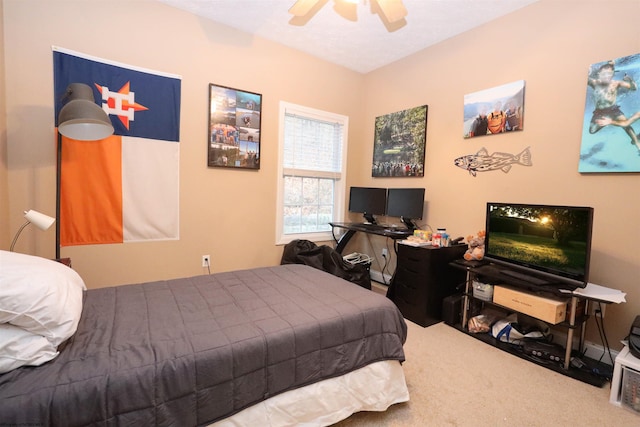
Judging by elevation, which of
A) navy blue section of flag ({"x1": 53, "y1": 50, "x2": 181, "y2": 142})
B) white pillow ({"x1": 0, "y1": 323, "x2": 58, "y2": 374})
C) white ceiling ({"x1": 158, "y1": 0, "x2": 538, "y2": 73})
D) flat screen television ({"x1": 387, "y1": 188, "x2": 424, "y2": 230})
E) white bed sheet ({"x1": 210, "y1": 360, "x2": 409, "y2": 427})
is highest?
white ceiling ({"x1": 158, "y1": 0, "x2": 538, "y2": 73})

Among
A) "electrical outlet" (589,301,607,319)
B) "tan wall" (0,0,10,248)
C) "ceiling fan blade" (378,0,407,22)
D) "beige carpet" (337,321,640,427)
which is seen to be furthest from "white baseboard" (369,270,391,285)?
"tan wall" (0,0,10,248)

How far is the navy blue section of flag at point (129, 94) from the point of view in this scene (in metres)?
2.39

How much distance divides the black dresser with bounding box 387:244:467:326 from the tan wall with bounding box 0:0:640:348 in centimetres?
49

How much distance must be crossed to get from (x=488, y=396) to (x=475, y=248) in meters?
1.32

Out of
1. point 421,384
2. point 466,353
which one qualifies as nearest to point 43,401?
point 421,384

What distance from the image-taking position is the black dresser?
278cm

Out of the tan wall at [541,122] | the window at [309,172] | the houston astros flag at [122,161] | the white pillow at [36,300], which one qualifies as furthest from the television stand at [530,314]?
the houston astros flag at [122,161]

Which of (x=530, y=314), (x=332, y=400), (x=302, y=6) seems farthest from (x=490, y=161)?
(x=332, y=400)

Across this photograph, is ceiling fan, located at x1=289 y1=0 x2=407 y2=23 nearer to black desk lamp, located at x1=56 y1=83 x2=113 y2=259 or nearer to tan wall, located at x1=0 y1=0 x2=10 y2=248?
black desk lamp, located at x1=56 y1=83 x2=113 y2=259

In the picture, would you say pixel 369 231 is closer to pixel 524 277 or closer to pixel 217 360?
pixel 524 277

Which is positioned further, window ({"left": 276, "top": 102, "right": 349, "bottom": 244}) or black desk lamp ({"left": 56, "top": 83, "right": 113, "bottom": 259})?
window ({"left": 276, "top": 102, "right": 349, "bottom": 244})

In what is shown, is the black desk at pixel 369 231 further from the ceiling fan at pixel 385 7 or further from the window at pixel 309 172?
the ceiling fan at pixel 385 7

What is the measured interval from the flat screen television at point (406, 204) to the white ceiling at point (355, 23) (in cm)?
161

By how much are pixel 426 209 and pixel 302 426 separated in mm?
2657
